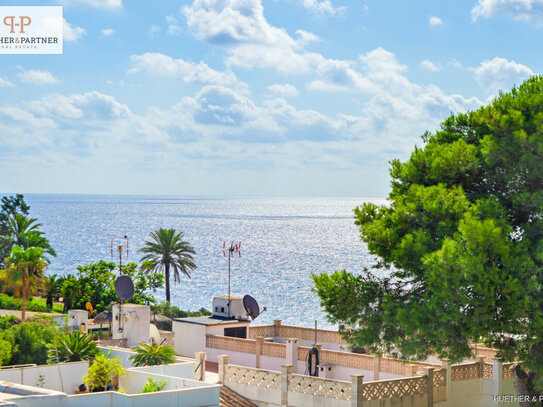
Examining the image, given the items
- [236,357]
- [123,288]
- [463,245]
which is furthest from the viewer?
[123,288]

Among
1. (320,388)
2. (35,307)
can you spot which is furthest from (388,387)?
(35,307)

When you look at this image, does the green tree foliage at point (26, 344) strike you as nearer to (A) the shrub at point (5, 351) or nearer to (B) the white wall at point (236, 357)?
(A) the shrub at point (5, 351)

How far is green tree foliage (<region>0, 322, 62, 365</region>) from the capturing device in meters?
29.1

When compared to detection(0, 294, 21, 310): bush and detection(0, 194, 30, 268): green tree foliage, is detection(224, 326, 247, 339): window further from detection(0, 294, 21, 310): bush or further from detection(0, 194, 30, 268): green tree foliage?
detection(0, 194, 30, 268): green tree foliage

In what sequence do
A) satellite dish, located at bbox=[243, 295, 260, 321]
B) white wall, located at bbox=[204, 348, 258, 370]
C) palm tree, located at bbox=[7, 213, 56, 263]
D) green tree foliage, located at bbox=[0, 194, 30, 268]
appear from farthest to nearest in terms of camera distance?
palm tree, located at bbox=[7, 213, 56, 263] < green tree foliage, located at bbox=[0, 194, 30, 268] < satellite dish, located at bbox=[243, 295, 260, 321] < white wall, located at bbox=[204, 348, 258, 370]

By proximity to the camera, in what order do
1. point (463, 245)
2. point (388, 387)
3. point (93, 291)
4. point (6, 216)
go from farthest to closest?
1. point (6, 216)
2. point (93, 291)
3. point (388, 387)
4. point (463, 245)

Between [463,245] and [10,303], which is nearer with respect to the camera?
[463,245]

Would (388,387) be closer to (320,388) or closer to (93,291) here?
(320,388)

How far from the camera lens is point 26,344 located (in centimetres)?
2964

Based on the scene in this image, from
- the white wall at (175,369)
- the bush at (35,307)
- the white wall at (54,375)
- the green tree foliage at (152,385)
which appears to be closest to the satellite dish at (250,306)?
the white wall at (175,369)

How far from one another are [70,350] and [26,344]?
298cm

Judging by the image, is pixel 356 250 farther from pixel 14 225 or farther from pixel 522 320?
pixel 522 320

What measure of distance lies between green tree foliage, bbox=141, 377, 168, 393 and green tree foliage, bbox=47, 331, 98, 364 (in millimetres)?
4833

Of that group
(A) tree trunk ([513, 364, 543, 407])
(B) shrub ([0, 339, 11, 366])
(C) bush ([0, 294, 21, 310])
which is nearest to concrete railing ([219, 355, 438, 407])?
(A) tree trunk ([513, 364, 543, 407])
